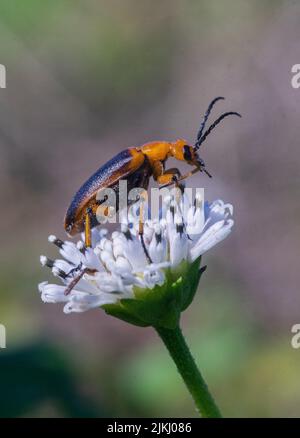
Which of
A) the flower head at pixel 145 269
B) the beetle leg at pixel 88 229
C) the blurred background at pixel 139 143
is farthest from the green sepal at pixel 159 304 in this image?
the blurred background at pixel 139 143

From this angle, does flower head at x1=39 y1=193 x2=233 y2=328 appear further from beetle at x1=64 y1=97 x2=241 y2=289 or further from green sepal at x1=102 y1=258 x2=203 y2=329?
beetle at x1=64 y1=97 x2=241 y2=289

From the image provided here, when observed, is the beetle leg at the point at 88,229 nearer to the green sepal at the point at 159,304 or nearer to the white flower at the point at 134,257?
the white flower at the point at 134,257

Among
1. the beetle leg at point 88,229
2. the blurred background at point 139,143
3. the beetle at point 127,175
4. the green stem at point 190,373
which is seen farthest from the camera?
the blurred background at point 139,143

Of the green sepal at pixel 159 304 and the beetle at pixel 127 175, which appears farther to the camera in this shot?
the beetle at pixel 127 175

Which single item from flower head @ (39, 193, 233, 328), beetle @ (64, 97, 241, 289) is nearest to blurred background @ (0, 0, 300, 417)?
beetle @ (64, 97, 241, 289)
